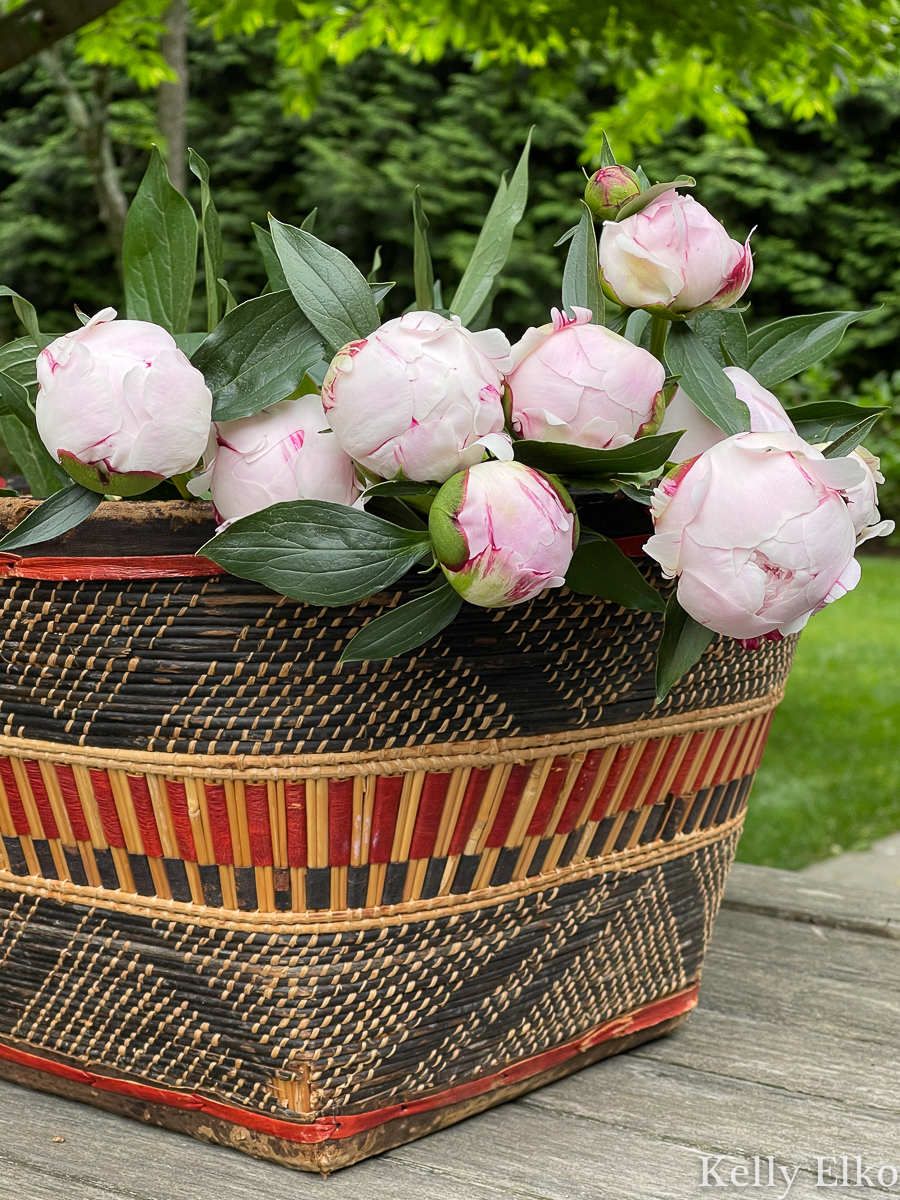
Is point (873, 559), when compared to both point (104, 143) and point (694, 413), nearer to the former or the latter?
point (104, 143)

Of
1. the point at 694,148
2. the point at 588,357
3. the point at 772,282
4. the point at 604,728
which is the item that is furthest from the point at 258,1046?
the point at 694,148

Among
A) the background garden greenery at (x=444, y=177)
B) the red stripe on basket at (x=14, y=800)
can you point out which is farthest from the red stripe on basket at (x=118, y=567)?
the background garden greenery at (x=444, y=177)

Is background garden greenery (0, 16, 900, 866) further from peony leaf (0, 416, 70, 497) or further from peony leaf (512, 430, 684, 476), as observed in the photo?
peony leaf (512, 430, 684, 476)

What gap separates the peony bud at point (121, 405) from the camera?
461 millimetres

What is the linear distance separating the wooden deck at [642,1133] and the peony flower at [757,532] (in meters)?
0.28

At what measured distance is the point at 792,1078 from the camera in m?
0.66

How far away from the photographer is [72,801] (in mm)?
560

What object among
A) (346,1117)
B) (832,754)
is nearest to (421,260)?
(346,1117)

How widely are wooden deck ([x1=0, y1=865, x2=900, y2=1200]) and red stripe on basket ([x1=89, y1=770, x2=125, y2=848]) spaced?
15cm

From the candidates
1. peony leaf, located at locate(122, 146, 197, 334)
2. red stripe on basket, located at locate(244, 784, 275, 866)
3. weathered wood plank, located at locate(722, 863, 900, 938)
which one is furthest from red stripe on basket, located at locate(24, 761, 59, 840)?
weathered wood plank, located at locate(722, 863, 900, 938)

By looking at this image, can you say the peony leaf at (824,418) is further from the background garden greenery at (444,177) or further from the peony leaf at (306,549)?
the background garden greenery at (444,177)

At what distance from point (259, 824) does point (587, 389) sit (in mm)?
234

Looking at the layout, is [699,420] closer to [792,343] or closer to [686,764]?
[792,343]

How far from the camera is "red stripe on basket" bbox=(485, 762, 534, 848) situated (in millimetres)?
577
